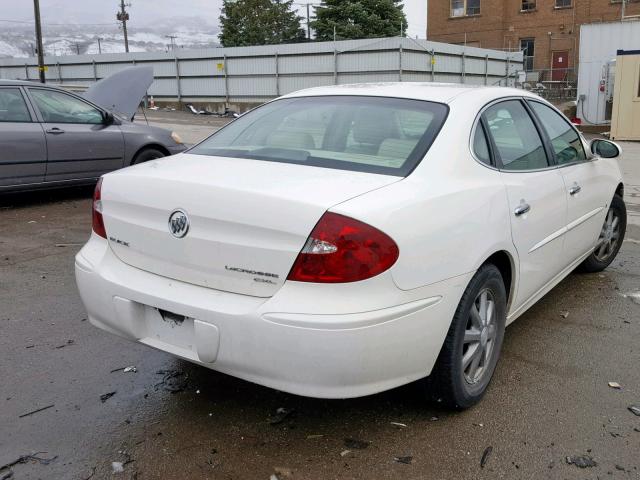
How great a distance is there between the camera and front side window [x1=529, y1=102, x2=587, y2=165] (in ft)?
13.4

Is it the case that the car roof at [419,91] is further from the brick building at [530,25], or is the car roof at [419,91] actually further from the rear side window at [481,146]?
the brick building at [530,25]

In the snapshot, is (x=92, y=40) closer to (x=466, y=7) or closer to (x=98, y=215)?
(x=466, y=7)

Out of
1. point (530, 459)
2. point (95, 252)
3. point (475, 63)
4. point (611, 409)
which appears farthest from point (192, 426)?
point (475, 63)

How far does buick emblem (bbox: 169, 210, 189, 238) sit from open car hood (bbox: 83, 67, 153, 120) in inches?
286

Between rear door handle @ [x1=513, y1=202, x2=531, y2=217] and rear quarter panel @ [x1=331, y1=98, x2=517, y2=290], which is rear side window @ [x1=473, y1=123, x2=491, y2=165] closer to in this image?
rear quarter panel @ [x1=331, y1=98, x2=517, y2=290]

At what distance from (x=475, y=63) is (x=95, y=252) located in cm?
2938

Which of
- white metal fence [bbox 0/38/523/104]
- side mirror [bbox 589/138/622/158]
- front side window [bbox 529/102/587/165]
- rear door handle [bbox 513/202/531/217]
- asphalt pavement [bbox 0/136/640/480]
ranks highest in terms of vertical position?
white metal fence [bbox 0/38/523/104]

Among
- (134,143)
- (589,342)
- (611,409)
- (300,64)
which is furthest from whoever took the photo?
(300,64)

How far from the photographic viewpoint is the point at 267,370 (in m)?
2.47

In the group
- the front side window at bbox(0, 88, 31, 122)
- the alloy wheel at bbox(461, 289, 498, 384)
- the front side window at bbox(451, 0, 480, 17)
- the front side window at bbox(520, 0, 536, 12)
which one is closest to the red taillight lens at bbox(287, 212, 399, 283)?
the alloy wheel at bbox(461, 289, 498, 384)

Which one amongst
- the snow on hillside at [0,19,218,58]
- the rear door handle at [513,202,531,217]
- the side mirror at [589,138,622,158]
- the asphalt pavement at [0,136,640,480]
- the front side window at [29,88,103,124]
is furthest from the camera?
the snow on hillside at [0,19,218,58]

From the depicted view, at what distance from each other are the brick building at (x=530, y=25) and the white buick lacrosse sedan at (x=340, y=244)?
3838 centimetres

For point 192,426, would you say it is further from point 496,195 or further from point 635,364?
point 635,364

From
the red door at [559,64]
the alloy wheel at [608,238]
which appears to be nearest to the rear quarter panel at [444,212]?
the alloy wheel at [608,238]
